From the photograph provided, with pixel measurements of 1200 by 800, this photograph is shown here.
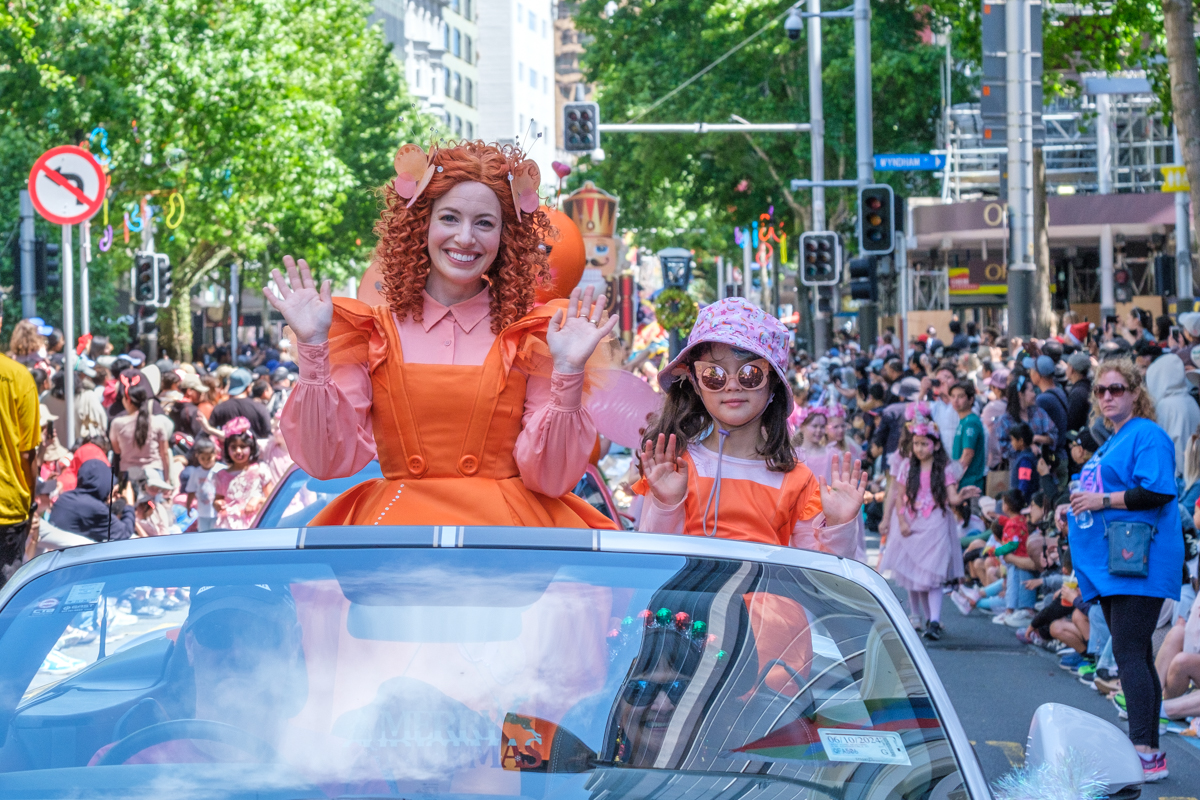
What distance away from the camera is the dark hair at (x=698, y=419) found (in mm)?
4387

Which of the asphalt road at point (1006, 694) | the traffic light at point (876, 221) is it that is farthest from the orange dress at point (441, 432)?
the traffic light at point (876, 221)

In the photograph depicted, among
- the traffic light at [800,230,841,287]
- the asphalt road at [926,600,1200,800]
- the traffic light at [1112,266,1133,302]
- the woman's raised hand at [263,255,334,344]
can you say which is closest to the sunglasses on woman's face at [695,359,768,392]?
the woman's raised hand at [263,255,334,344]

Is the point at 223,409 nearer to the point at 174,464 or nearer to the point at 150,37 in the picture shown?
the point at 174,464

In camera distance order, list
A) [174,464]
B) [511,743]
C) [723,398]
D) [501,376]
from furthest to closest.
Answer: [174,464]
[723,398]
[501,376]
[511,743]

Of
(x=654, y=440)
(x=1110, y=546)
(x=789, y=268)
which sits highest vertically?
(x=789, y=268)

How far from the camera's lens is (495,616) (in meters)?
2.68

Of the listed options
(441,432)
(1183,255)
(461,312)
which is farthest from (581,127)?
(441,432)

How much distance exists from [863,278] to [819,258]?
137 cm

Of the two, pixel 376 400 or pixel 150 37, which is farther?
pixel 150 37

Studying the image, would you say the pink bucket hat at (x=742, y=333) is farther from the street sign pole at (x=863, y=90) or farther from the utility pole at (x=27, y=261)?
the street sign pole at (x=863, y=90)

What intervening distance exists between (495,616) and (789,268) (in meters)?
53.4

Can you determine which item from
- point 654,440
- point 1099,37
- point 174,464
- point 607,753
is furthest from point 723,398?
point 1099,37


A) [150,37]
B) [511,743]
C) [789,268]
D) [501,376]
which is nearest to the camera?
[511,743]

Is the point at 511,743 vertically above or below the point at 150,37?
below
